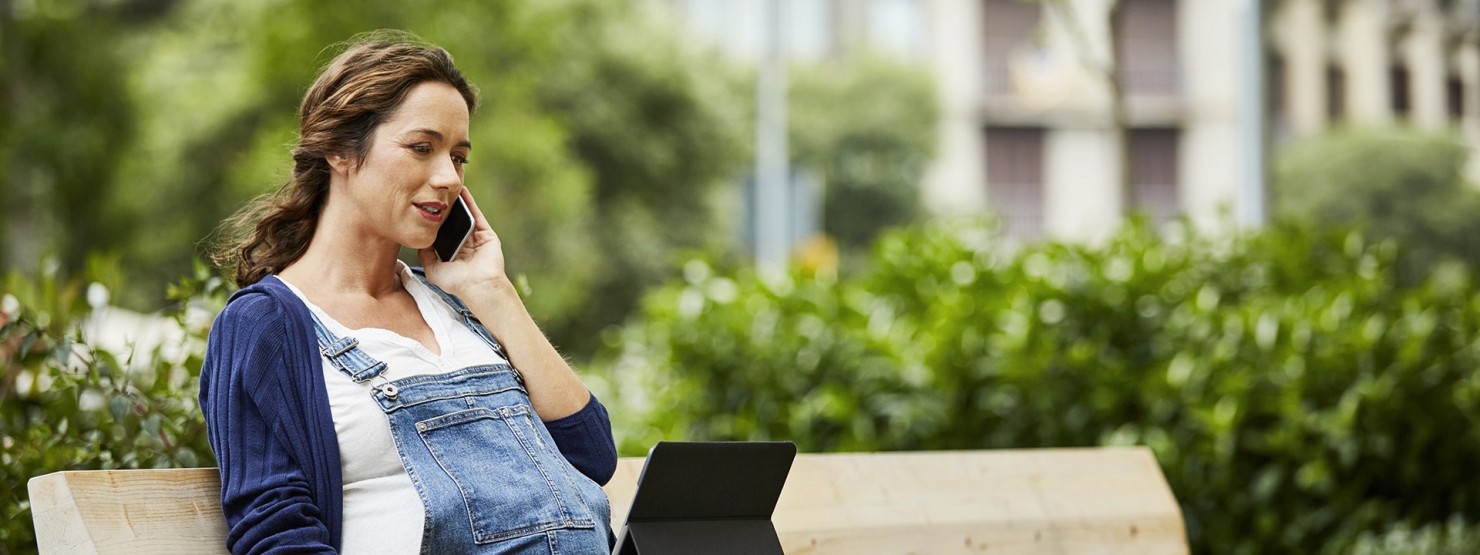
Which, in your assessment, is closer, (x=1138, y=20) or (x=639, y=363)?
(x=639, y=363)

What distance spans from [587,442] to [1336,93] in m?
8.57

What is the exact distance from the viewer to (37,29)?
57.2 feet

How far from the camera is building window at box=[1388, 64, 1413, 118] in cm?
951

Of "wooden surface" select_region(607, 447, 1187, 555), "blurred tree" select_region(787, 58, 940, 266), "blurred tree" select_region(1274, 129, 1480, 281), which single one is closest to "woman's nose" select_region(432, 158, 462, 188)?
"wooden surface" select_region(607, 447, 1187, 555)

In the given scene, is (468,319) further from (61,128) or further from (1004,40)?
(1004,40)

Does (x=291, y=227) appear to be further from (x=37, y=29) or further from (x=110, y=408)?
(x=37, y=29)

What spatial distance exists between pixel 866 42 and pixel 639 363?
36.5m

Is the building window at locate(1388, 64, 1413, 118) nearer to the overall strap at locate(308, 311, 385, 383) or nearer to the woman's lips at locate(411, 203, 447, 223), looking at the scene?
the woman's lips at locate(411, 203, 447, 223)

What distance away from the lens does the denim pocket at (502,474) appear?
2090mm

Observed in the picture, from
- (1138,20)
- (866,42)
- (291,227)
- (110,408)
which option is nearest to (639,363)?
(110,408)

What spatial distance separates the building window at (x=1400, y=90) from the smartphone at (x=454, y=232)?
838 cm

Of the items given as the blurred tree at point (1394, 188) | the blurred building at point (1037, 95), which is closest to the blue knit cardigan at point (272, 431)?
the blurred tree at point (1394, 188)

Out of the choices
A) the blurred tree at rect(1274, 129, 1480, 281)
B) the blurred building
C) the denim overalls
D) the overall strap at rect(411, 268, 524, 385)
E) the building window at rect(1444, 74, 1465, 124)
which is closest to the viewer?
the denim overalls

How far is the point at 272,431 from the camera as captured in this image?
200cm
